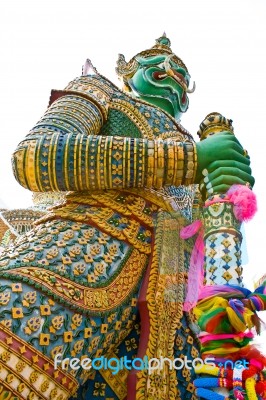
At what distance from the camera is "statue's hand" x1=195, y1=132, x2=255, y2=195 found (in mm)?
1921

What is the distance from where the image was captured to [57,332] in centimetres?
158

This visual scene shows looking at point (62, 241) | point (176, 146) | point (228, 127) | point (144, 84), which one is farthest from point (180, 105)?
point (62, 241)

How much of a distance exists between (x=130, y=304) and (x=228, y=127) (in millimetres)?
931

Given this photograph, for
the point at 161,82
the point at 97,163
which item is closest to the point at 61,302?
the point at 97,163

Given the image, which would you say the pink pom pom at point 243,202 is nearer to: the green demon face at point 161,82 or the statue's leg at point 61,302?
the statue's leg at point 61,302

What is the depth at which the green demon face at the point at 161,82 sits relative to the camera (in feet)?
10.3

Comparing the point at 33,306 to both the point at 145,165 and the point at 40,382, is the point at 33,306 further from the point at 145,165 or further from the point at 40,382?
the point at 145,165

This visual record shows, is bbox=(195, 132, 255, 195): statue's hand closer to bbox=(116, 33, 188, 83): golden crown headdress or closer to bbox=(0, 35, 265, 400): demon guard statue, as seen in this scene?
bbox=(0, 35, 265, 400): demon guard statue

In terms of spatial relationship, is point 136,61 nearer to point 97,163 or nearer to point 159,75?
point 159,75

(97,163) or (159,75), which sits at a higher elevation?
(159,75)

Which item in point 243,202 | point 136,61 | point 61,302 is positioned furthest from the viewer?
point 136,61

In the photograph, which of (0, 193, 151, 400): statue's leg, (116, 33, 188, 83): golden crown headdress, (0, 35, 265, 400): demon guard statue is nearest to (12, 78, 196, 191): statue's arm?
(0, 35, 265, 400): demon guard statue

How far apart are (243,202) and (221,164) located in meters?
0.22

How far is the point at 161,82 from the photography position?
314cm
